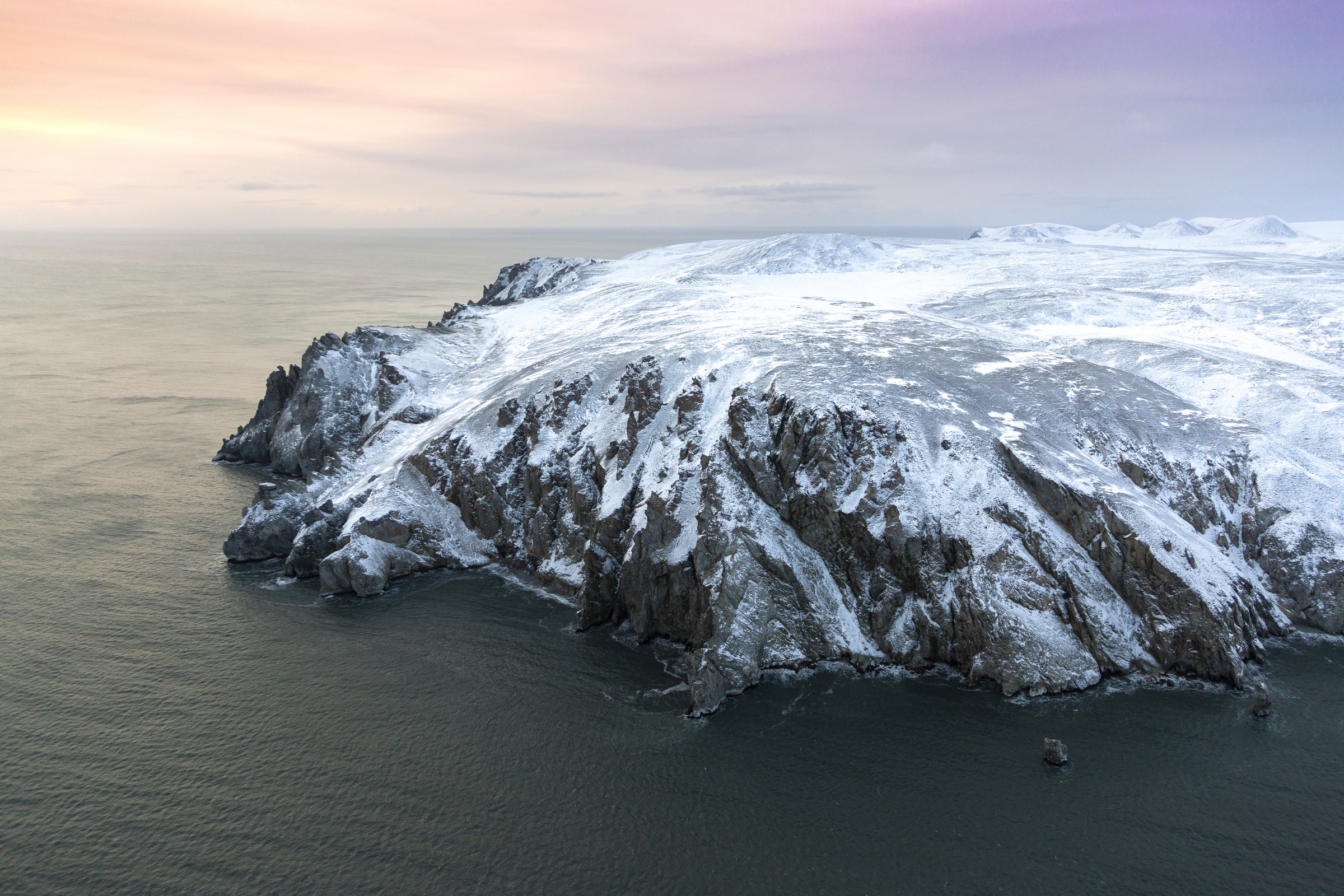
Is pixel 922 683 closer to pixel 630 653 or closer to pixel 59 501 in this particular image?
pixel 630 653

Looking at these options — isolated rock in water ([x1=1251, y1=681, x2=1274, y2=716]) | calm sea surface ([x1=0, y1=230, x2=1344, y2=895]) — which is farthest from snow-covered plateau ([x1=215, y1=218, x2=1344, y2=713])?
calm sea surface ([x1=0, y1=230, x2=1344, y2=895])

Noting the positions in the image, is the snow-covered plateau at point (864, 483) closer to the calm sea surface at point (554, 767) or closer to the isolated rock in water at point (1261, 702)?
the isolated rock in water at point (1261, 702)

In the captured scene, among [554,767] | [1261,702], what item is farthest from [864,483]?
[554,767]

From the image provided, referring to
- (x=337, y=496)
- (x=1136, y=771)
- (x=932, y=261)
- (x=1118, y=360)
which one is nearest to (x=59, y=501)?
(x=337, y=496)

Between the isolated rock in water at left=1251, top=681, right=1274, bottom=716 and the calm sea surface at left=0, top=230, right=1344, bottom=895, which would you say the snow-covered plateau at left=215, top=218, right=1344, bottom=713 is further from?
the calm sea surface at left=0, top=230, right=1344, bottom=895

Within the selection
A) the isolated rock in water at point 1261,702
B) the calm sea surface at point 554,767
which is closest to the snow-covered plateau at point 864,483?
the isolated rock in water at point 1261,702

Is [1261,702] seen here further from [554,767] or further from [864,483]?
[554,767]
